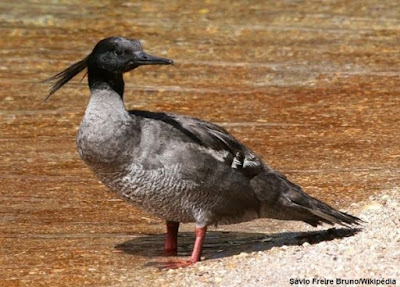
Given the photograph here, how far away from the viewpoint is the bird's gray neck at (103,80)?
709cm

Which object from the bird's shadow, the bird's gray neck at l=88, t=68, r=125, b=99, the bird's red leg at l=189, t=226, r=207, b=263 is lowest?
the bird's shadow

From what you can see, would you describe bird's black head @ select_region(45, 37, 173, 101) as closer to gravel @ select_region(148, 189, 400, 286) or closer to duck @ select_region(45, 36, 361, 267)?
duck @ select_region(45, 36, 361, 267)

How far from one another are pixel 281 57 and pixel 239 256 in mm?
5502

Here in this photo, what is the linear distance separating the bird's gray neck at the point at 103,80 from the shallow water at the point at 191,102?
1.16 metres

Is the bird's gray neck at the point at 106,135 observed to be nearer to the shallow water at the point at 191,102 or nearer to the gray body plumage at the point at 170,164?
the gray body plumage at the point at 170,164

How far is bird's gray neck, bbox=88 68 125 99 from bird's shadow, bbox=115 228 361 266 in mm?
1147

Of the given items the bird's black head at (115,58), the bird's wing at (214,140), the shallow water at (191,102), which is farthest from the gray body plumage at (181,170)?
the shallow water at (191,102)

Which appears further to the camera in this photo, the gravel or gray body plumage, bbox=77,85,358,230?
gray body plumage, bbox=77,85,358,230

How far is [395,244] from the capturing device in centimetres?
669

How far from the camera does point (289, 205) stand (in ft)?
23.8

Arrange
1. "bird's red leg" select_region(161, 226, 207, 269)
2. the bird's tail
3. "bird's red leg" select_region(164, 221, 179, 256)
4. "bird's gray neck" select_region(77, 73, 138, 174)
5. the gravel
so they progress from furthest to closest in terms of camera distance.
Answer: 1. "bird's red leg" select_region(164, 221, 179, 256)
2. the bird's tail
3. "bird's red leg" select_region(161, 226, 207, 269)
4. "bird's gray neck" select_region(77, 73, 138, 174)
5. the gravel

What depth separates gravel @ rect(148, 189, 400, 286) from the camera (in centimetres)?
625

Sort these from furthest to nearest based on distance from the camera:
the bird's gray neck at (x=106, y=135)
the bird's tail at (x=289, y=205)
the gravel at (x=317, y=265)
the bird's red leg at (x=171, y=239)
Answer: the bird's red leg at (x=171, y=239), the bird's tail at (x=289, y=205), the bird's gray neck at (x=106, y=135), the gravel at (x=317, y=265)

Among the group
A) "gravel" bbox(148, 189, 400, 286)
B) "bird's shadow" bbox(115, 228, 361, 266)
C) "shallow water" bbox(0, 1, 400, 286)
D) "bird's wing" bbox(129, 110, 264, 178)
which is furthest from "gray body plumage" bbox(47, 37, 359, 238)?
"shallow water" bbox(0, 1, 400, 286)
